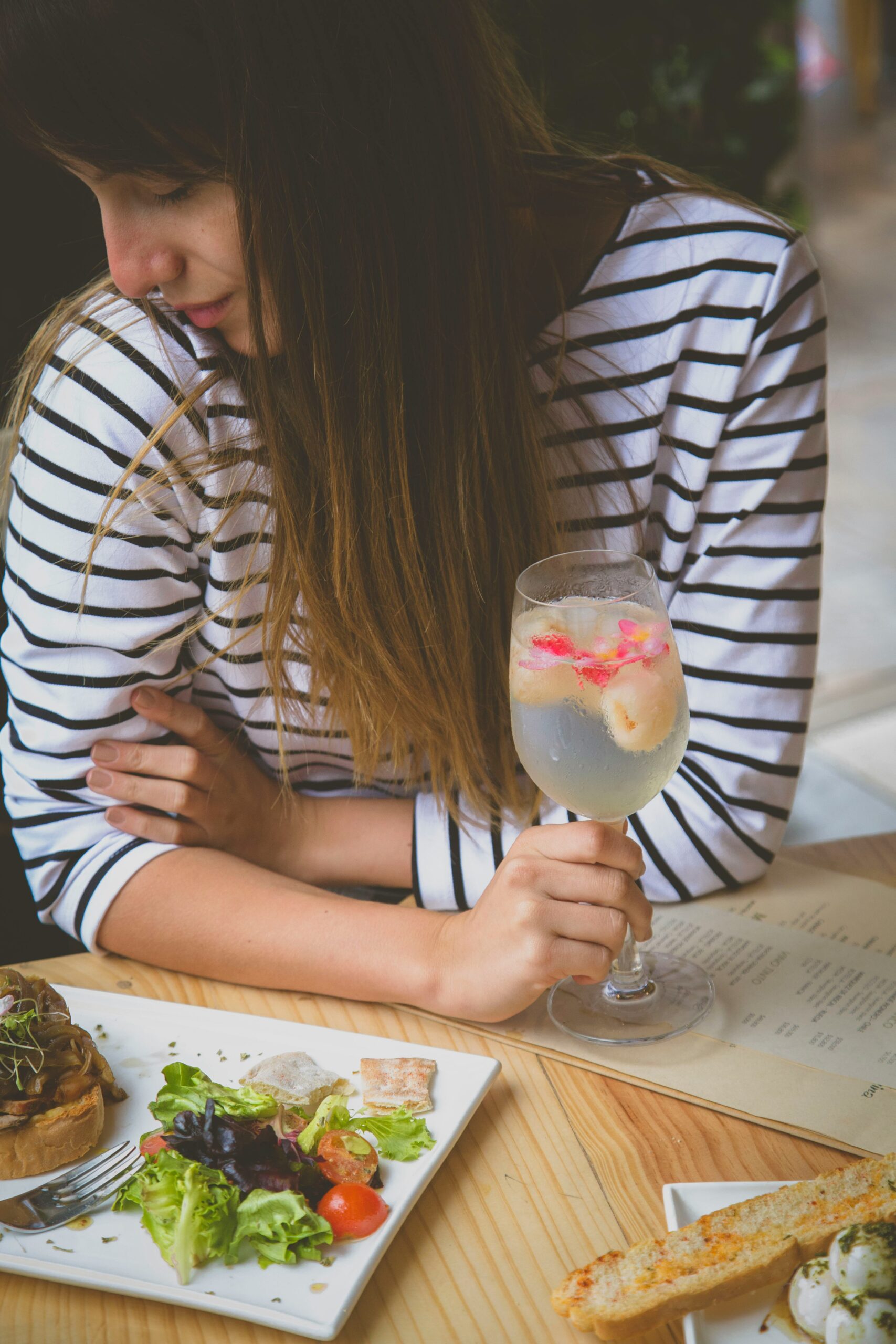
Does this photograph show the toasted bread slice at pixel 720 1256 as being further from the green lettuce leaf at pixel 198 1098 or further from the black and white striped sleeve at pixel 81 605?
the black and white striped sleeve at pixel 81 605

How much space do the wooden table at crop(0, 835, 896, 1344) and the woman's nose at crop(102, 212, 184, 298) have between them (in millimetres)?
651

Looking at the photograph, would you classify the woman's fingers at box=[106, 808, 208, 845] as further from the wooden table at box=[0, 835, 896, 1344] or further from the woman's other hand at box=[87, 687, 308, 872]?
the wooden table at box=[0, 835, 896, 1344]

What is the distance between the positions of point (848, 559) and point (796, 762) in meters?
3.00

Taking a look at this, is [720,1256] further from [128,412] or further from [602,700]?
[128,412]

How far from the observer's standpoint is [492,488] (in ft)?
3.81

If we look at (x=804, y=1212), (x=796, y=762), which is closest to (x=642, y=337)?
(x=796, y=762)

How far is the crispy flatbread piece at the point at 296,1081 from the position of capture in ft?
2.98

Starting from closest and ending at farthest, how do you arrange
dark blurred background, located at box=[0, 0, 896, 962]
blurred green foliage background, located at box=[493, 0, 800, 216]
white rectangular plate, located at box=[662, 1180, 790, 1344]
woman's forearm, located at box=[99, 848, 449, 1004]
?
white rectangular plate, located at box=[662, 1180, 790, 1344], woman's forearm, located at box=[99, 848, 449, 1004], dark blurred background, located at box=[0, 0, 896, 962], blurred green foliage background, located at box=[493, 0, 800, 216]

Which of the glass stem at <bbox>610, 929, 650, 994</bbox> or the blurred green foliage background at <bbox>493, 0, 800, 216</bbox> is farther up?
the blurred green foliage background at <bbox>493, 0, 800, 216</bbox>

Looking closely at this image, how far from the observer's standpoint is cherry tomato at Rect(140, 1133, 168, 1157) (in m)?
0.86

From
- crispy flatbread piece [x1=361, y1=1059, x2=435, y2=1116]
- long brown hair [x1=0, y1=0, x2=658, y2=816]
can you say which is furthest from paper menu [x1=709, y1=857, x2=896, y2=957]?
crispy flatbread piece [x1=361, y1=1059, x2=435, y2=1116]

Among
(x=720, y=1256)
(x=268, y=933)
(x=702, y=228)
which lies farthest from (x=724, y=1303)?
(x=702, y=228)

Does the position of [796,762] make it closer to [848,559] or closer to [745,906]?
[745,906]

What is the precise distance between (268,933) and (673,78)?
249 cm
